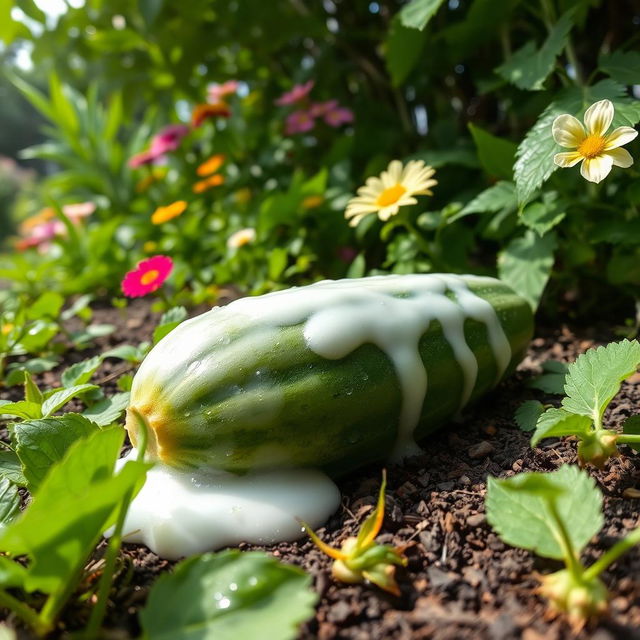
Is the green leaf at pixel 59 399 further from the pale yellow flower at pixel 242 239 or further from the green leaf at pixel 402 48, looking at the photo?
the green leaf at pixel 402 48

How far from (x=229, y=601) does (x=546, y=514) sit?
382 mm

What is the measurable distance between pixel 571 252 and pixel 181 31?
1.59 metres

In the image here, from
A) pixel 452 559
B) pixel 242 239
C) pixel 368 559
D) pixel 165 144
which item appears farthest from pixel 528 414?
pixel 165 144

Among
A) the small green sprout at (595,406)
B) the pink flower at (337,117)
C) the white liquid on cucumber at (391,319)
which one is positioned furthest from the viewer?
the pink flower at (337,117)

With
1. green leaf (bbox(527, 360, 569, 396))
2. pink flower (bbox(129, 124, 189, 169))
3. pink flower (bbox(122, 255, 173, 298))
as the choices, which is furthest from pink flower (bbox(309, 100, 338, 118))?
green leaf (bbox(527, 360, 569, 396))

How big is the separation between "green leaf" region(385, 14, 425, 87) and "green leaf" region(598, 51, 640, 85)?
0.51m

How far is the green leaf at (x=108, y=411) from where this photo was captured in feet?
3.51

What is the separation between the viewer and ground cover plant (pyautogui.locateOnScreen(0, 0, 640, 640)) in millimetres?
716

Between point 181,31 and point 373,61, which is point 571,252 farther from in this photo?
point 181,31

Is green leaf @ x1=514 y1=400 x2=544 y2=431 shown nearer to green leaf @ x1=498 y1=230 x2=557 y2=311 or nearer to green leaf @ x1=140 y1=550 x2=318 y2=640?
green leaf @ x1=498 y1=230 x2=557 y2=311

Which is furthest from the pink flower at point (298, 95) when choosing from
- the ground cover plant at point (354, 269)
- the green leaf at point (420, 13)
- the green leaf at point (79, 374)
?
the green leaf at point (79, 374)

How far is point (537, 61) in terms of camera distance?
1.37 meters

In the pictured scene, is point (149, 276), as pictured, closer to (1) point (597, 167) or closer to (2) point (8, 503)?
(2) point (8, 503)

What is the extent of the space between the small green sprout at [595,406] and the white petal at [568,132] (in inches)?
15.5
